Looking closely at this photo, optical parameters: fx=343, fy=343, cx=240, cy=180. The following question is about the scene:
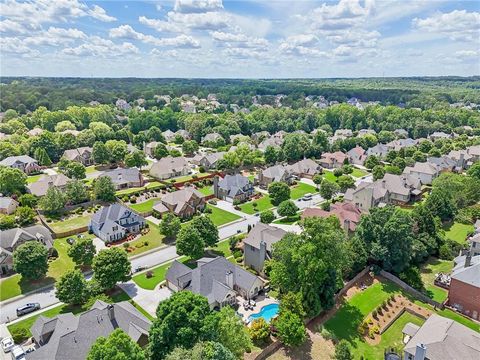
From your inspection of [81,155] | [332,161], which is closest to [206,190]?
[81,155]

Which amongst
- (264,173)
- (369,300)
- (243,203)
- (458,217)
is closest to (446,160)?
(458,217)

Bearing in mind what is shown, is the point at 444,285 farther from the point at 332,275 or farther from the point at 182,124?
the point at 182,124

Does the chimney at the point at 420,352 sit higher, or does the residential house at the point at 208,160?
the chimney at the point at 420,352

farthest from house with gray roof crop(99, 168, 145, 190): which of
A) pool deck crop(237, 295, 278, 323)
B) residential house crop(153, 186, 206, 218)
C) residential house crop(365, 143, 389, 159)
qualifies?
residential house crop(365, 143, 389, 159)

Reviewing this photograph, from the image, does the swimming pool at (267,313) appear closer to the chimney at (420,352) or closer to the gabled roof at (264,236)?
the gabled roof at (264,236)

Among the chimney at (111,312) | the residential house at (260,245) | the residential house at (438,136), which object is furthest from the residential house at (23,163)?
the residential house at (438,136)

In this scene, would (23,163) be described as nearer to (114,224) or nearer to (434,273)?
(114,224)
